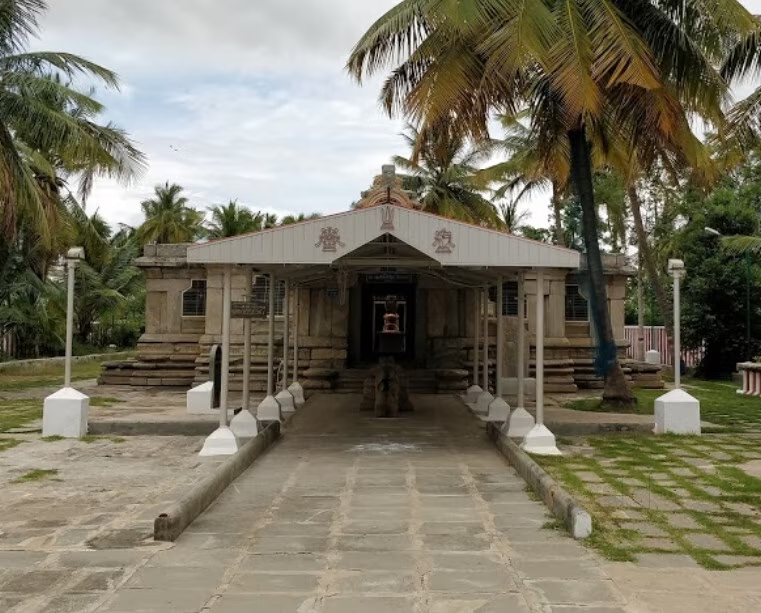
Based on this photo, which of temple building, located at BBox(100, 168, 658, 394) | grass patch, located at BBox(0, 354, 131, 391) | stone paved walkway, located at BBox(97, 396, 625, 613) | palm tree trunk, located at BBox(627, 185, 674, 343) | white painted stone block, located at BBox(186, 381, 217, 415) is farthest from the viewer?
palm tree trunk, located at BBox(627, 185, 674, 343)

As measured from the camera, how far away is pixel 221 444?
8977mm

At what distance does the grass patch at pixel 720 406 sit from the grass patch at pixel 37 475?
8.92 metres

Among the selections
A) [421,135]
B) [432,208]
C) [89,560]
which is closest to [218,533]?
[89,560]

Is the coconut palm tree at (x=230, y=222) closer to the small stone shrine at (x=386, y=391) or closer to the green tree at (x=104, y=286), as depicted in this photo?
the green tree at (x=104, y=286)

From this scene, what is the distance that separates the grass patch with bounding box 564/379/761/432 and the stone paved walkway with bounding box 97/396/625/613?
17.6 feet

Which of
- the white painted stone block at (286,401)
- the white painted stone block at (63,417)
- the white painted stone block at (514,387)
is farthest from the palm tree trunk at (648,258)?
the white painted stone block at (63,417)

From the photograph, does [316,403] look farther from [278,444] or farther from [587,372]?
[587,372]

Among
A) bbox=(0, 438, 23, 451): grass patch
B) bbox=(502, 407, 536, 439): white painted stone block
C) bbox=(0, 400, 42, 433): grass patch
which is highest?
bbox=(502, 407, 536, 439): white painted stone block

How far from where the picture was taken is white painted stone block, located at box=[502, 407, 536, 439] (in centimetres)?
1006

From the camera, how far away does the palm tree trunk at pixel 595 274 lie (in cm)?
1272

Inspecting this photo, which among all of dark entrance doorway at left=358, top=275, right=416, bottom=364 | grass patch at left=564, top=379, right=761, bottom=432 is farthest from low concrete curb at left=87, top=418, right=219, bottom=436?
dark entrance doorway at left=358, top=275, right=416, bottom=364

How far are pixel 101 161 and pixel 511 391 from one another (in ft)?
31.3

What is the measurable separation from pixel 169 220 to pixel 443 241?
116 ft

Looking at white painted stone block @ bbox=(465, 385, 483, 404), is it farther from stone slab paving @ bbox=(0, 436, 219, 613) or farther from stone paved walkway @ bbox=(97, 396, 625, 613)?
stone slab paving @ bbox=(0, 436, 219, 613)
